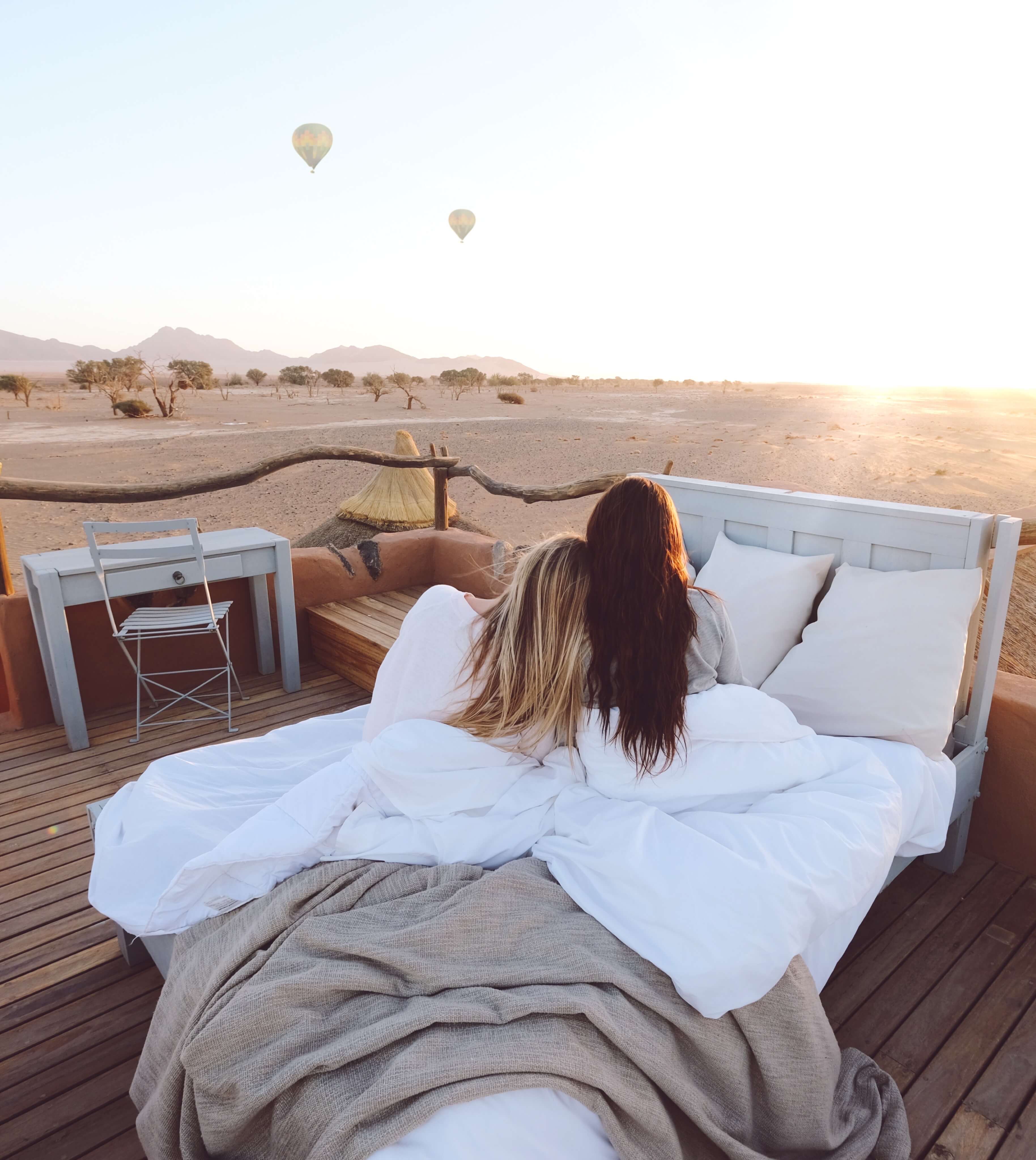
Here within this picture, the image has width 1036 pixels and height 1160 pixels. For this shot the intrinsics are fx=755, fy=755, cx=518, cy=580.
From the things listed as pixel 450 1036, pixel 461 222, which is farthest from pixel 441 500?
pixel 461 222

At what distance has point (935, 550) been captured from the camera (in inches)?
91.4

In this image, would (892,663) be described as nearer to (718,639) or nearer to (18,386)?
(718,639)

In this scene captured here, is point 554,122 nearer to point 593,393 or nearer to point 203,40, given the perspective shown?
→ point 203,40

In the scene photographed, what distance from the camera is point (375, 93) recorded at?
1579 cm

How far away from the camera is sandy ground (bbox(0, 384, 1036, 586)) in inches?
605

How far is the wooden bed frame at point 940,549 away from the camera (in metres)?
2.24

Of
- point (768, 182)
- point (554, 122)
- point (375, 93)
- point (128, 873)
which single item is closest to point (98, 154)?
point (375, 93)

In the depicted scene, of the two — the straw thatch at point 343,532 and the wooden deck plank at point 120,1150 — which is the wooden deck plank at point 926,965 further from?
the straw thatch at point 343,532

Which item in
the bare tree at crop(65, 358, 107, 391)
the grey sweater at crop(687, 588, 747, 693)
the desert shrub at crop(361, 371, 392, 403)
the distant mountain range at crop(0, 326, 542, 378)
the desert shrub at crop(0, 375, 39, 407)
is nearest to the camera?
the grey sweater at crop(687, 588, 747, 693)

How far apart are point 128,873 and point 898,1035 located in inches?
71.8

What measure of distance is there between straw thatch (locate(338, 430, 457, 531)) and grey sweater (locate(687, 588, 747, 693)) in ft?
20.3

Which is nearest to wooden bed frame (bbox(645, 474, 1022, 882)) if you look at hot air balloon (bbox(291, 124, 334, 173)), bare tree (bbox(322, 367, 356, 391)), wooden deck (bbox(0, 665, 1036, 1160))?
wooden deck (bbox(0, 665, 1036, 1160))

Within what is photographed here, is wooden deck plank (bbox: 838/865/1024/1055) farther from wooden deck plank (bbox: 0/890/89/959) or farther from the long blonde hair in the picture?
wooden deck plank (bbox: 0/890/89/959)

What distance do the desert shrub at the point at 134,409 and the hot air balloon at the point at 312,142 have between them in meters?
10.3
